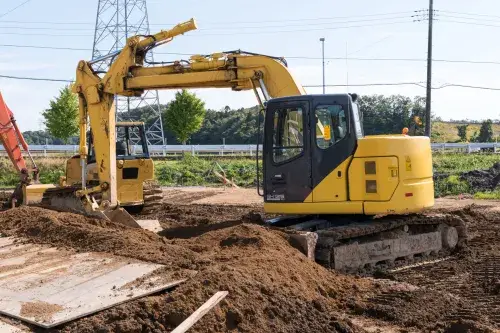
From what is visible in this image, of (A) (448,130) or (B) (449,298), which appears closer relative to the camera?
(B) (449,298)

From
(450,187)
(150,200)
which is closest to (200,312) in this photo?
(150,200)

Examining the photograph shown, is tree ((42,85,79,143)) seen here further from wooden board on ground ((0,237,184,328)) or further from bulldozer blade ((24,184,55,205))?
wooden board on ground ((0,237,184,328))

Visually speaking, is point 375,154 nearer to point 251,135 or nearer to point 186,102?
point 186,102

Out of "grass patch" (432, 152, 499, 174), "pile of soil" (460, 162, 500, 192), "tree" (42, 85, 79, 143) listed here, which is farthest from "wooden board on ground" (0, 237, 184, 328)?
"tree" (42, 85, 79, 143)

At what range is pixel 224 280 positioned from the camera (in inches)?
286

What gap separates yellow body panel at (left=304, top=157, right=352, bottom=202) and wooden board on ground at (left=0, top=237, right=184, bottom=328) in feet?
12.0

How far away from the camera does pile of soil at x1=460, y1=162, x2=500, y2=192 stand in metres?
23.9

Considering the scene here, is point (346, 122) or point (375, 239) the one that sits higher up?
point (346, 122)

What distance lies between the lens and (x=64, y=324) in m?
6.19

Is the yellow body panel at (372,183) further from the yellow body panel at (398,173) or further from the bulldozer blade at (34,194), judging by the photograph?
the bulldozer blade at (34,194)

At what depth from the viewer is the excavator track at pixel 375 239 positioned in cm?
1012

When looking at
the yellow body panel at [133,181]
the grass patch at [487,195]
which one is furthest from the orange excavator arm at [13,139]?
the grass patch at [487,195]

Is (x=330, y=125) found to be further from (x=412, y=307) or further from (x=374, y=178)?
(x=412, y=307)

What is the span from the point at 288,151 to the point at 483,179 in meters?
16.1
